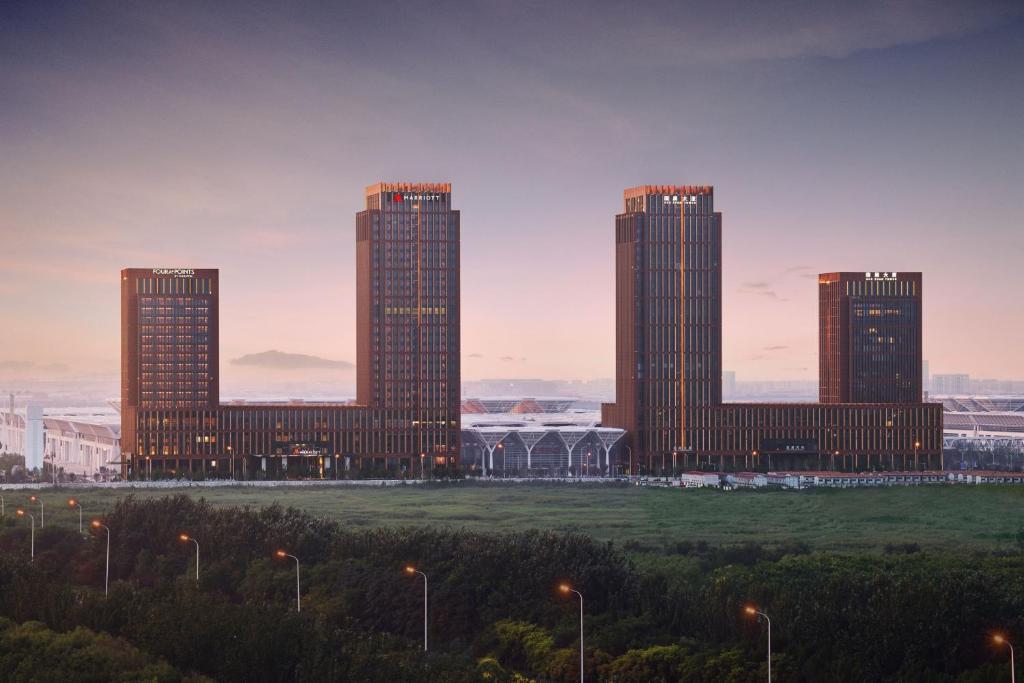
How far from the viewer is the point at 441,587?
95062 millimetres

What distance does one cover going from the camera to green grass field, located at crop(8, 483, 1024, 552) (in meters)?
136

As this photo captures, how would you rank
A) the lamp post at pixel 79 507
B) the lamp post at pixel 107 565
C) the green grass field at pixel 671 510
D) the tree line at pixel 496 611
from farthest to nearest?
the lamp post at pixel 79 507 → the green grass field at pixel 671 510 → the lamp post at pixel 107 565 → the tree line at pixel 496 611

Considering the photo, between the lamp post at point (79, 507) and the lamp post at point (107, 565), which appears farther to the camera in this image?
the lamp post at point (79, 507)

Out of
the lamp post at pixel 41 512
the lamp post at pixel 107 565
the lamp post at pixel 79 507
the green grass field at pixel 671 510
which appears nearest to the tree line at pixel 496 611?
the lamp post at pixel 107 565

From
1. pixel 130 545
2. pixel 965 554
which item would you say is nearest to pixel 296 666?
pixel 130 545

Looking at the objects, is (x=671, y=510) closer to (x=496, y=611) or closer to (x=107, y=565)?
(x=496, y=611)

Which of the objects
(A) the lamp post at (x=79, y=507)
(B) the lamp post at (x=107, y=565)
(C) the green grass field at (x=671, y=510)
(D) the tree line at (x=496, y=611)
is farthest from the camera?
(A) the lamp post at (x=79, y=507)

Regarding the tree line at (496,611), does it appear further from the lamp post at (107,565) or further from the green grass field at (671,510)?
the green grass field at (671,510)

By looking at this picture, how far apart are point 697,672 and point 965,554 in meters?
51.3

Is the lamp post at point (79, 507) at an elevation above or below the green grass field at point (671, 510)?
above

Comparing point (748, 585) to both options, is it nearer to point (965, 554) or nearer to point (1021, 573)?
point (1021, 573)

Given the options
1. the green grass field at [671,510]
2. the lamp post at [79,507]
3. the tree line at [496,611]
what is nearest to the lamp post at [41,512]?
the green grass field at [671,510]

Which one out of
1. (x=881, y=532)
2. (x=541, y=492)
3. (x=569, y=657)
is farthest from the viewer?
(x=541, y=492)

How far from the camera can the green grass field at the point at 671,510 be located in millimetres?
135625
